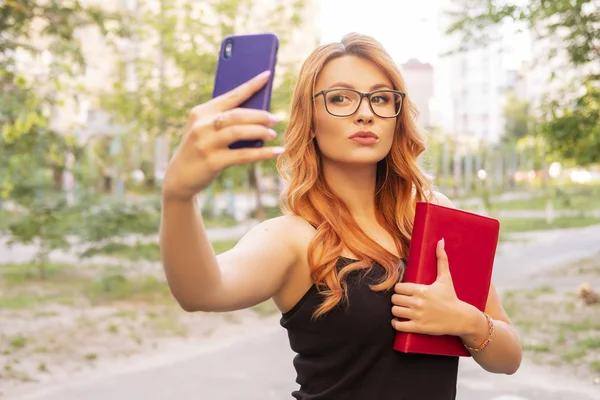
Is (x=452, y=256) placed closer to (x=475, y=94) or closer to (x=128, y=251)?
(x=128, y=251)

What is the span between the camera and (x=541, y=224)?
59.4 ft

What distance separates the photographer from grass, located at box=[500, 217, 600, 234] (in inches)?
675

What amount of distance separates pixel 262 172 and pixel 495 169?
28.3 m

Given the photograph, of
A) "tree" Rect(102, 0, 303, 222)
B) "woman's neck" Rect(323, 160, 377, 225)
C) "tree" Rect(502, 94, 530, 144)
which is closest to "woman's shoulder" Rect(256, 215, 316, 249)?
"woman's neck" Rect(323, 160, 377, 225)

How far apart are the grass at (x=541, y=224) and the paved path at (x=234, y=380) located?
10.8m

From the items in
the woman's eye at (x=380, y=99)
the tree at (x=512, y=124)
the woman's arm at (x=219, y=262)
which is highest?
the tree at (x=512, y=124)

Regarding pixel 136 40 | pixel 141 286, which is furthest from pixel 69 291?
pixel 136 40

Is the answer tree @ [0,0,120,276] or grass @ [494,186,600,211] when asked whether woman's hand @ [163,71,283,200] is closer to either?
tree @ [0,0,120,276]

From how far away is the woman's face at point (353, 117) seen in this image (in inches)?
62.8

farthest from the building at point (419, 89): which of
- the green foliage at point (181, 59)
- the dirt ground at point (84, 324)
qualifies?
the green foliage at point (181, 59)

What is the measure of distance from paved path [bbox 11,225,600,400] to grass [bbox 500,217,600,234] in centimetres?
1075

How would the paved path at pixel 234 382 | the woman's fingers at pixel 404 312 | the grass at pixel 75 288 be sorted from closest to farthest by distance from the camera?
the woman's fingers at pixel 404 312
the paved path at pixel 234 382
the grass at pixel 75 288

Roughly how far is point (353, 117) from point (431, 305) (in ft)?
1.34

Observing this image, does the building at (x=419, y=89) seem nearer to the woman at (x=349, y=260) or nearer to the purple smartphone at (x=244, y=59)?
the woman at (x=349, y=260)
